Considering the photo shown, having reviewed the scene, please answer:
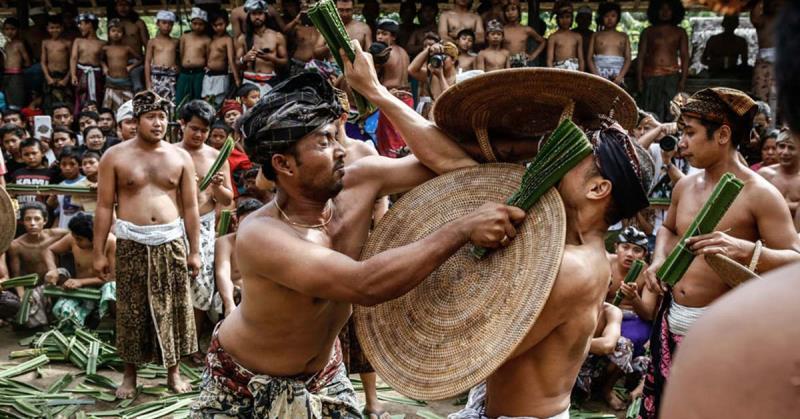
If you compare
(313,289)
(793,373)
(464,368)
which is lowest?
(464,368)

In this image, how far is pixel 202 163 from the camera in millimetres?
6855

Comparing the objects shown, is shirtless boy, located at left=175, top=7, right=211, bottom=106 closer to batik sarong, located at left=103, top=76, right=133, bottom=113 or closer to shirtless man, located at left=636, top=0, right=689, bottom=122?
batik sarong, located at left=103, top=76, right=133, bottom=113

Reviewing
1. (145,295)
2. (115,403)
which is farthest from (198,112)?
(115,403)

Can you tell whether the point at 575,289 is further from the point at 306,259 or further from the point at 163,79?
the point at 163,79

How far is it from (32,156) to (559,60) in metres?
6.81

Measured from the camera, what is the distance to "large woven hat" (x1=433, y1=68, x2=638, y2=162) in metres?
2.46

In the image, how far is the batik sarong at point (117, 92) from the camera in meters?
12.0

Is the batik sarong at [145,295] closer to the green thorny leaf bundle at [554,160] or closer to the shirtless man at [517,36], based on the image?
the green thorny leaf bundle at [554,160]

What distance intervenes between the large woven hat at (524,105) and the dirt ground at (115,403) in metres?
2.98

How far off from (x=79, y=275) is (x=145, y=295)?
215cm

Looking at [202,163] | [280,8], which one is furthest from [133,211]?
[280,8]

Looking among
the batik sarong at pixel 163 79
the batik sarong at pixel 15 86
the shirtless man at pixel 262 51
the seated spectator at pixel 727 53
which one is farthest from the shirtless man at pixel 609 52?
the batik sarong at pixel 15 86

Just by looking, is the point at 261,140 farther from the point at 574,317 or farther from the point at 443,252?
the point at 574,317

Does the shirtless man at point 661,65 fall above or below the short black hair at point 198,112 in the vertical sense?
below
